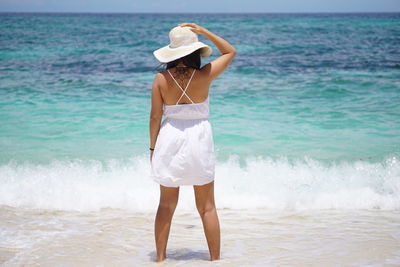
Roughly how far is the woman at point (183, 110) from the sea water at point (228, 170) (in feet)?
2.75

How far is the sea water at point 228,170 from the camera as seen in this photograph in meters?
4.12

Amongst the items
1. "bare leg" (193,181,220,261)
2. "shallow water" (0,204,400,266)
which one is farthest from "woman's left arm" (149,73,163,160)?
"shallow water" (0,204,400,266)

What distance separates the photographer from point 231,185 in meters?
6.00

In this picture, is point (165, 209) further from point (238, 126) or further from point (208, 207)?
point (238, 126)

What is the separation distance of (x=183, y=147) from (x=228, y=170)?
3.30 m

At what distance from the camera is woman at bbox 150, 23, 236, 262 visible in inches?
127

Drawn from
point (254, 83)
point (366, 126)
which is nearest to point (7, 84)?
point (254, 83)

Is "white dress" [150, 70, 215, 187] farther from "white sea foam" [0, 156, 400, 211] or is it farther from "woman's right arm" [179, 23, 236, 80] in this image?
"white sea foam" [0, 156, 400, 211]

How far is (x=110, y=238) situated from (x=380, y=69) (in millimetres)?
12321

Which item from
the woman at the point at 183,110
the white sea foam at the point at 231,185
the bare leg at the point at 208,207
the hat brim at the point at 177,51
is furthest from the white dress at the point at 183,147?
the white sea foam at the point at 231,185

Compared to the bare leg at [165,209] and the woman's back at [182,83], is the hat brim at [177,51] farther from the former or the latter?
the bare leg at [165,209]

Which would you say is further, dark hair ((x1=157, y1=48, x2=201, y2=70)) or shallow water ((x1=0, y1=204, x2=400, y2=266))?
shallow water ((x1=0, y1=204, x2=400, y2=266))

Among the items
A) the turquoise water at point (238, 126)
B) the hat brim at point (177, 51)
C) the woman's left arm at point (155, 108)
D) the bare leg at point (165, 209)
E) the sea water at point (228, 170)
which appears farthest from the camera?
the turquoise water at point (238, 126)

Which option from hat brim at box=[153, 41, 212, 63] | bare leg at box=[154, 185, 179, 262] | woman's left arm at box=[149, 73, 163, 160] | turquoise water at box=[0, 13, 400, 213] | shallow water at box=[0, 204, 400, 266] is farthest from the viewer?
turquoise water at box=[0, 13, 400, 213]
